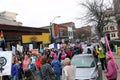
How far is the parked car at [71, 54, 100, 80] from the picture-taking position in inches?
592

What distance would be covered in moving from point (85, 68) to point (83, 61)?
1081 millimetres

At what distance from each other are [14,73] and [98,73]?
3.87 metres

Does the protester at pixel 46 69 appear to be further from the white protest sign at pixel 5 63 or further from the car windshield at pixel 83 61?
the car windshield at pixel 83 61

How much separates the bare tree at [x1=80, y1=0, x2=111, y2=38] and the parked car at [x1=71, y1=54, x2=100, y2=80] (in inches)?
1046

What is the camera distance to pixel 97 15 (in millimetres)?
45594

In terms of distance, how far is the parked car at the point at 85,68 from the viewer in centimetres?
1503

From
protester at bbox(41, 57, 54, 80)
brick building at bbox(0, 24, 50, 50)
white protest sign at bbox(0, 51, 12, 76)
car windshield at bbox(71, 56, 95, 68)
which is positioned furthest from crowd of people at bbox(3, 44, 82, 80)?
brick building at bbox(0, 24, 50, 50)

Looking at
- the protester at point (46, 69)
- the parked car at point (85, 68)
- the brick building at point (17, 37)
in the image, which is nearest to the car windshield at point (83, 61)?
the parked car at point (85, 68)

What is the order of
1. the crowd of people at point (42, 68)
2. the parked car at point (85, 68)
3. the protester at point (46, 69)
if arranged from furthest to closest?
the parked car at point (85, 68), the protester at point (46, 69), the crowd of people at point (42, 68)

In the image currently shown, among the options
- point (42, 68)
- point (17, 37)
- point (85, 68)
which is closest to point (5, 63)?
point (42, 68)

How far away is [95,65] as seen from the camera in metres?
16.8

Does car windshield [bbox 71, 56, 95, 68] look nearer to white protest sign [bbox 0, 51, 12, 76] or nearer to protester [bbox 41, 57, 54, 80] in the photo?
protester [bbox 41, 57, 54, 80]

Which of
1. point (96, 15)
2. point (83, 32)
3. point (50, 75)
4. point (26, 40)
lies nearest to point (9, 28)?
point (26, 40)

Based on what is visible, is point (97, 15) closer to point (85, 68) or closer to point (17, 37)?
point (17, 37)
